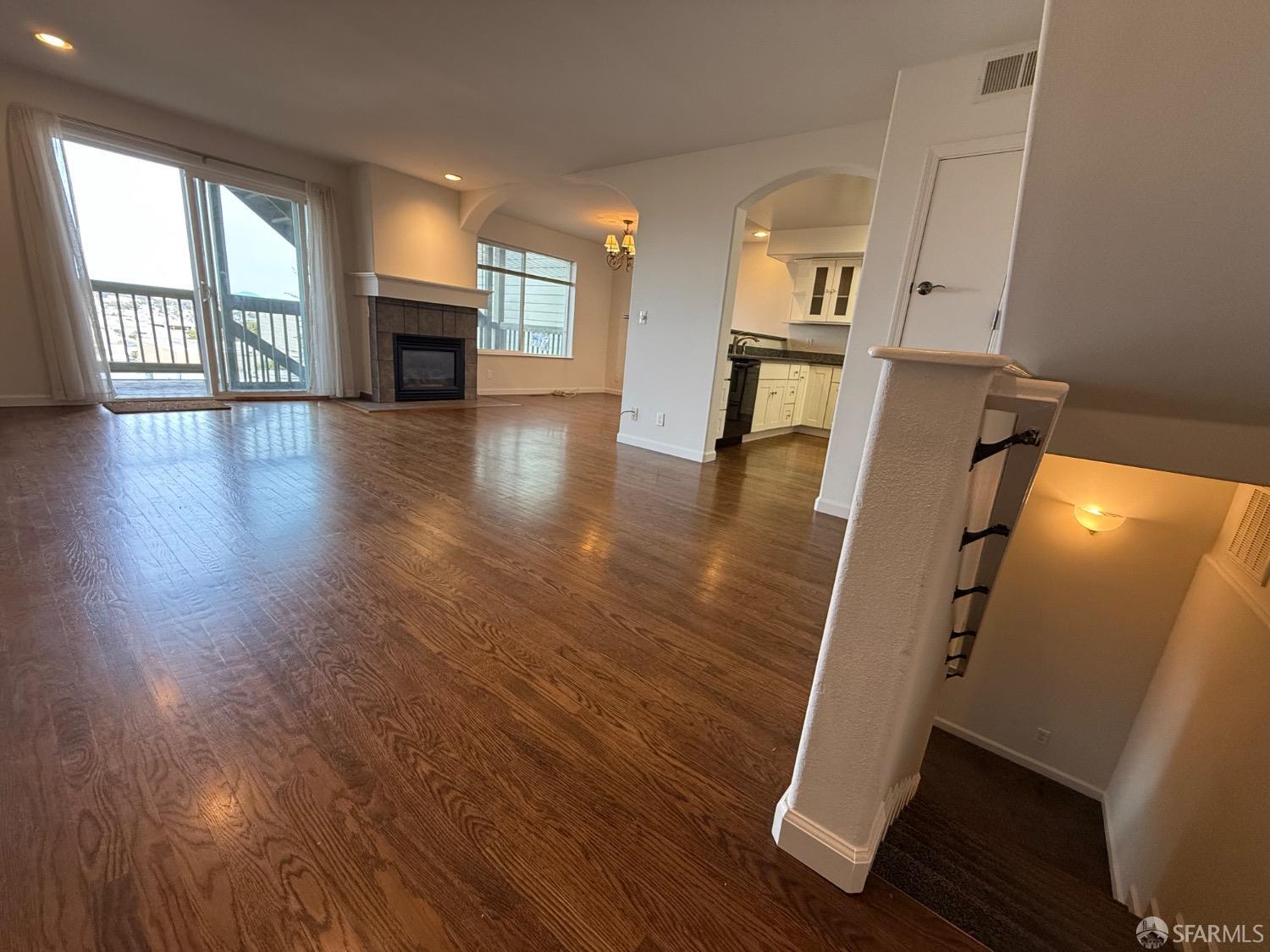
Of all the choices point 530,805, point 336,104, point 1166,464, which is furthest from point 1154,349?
point 336,104

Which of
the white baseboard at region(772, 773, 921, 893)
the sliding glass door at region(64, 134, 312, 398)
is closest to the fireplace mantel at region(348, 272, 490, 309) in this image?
the sliding glass door at region(64, 134, 312, 398)

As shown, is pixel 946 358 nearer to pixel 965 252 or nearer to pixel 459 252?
pixel 965 252

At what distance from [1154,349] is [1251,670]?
131cm

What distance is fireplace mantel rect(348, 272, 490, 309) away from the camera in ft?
18.4

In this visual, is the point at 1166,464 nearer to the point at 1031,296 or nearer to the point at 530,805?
the point at 1031,296

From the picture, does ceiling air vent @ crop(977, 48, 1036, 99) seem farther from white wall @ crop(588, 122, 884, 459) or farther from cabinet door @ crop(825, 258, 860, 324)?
cabinet door @ crop(825, 258, 860, 324)

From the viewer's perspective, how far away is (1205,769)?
1588mm

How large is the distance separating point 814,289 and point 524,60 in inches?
181

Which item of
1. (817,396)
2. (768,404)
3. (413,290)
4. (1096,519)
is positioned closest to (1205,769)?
(1096,519)

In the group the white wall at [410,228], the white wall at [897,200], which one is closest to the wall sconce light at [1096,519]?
the white wall at [897,200]

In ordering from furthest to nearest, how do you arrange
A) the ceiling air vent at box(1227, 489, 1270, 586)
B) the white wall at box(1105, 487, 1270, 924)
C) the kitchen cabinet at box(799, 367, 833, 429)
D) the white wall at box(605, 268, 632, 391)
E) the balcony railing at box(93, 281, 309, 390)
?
1. the white wall at box(605, 268, 632, 391)
2. the kitchen cabinet at box(799, 367, 833, 429)
3. the balcony railing at box(93, 281, 309, 390)
4. the ceiling air vent at box(1227, 489, 1270, 586)
5. the white wall at box(1105, 487, 1270, 924)

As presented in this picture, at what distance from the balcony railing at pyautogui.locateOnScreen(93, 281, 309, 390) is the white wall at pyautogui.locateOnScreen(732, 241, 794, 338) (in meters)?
5.62

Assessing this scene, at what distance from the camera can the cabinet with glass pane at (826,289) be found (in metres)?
6.14

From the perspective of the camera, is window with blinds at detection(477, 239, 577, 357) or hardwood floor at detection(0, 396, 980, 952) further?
Result: window with blinds at detection(477, 239, 577, 357)
